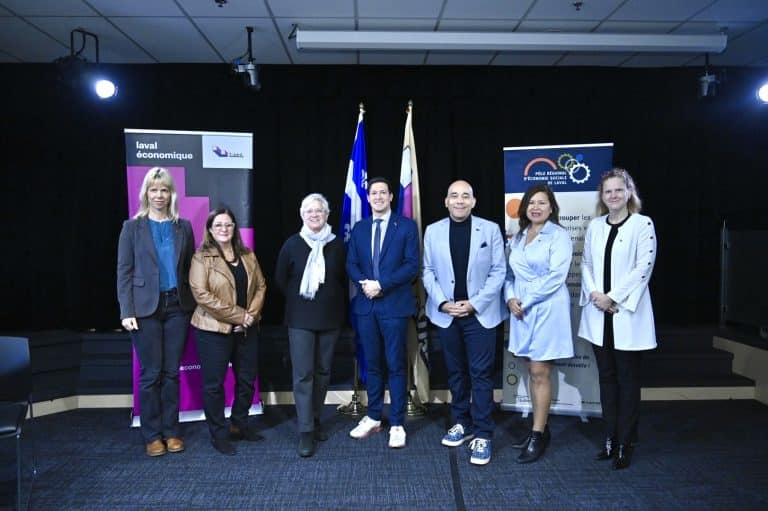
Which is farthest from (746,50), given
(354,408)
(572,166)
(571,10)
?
(354,408)

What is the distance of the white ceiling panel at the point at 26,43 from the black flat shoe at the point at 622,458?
5.18 m

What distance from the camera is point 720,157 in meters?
5.30

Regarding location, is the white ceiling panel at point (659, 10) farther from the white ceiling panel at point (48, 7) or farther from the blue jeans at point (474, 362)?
the white ceiling panel at point (48, 7)

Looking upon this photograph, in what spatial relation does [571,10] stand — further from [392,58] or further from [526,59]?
[392,58]

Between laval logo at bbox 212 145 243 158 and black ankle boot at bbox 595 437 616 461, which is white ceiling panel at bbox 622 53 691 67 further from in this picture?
laval logo at bbox 212 145 243 158

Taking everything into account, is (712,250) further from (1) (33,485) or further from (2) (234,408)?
(1) (33,485)

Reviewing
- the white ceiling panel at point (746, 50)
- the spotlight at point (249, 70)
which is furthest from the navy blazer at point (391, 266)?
the white ceiling panel at point (746, 50)

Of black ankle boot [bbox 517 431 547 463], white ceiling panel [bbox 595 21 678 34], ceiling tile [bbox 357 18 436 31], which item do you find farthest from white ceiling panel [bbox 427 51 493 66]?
black ankle boot [bbox 517 431 547 463]

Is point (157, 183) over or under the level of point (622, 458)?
over

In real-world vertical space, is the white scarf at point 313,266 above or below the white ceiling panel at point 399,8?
below

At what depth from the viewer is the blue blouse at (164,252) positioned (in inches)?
124

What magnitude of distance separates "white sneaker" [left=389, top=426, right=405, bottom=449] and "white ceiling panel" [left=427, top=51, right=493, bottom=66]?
3232 millimetres

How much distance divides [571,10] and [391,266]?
8.04 ft

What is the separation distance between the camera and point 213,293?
10.3ft
